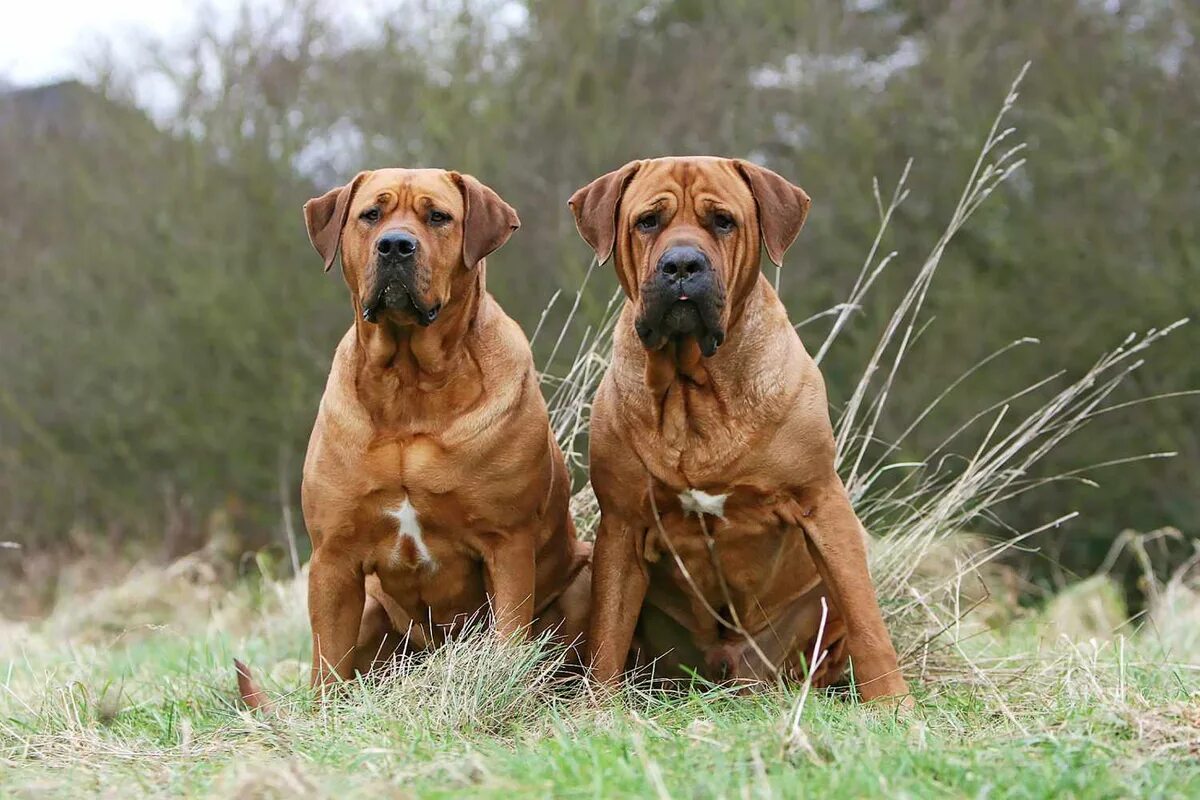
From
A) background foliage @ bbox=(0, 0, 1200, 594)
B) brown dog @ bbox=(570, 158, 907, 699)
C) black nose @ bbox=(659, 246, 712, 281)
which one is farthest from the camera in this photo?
background foliage @ bbox=(0, 0, 1200, 594)

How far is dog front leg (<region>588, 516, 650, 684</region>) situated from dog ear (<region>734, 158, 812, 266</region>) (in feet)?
3.29

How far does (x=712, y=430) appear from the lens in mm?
4203

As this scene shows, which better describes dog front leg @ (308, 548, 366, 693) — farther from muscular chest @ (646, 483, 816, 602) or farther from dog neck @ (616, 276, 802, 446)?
dog neck @ (616, 276, 802, 446)

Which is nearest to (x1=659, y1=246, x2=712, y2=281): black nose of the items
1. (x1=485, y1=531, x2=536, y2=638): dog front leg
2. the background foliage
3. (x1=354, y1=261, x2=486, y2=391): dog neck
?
(x1=354, y1=261, x2=486, y2=391): dog neck

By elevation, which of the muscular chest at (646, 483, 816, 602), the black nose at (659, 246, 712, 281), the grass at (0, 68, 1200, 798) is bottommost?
the grass at (0, 68, 1200, 798)

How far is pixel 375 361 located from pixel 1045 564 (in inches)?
307

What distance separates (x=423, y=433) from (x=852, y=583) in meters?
1.40

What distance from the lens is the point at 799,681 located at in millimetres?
4664

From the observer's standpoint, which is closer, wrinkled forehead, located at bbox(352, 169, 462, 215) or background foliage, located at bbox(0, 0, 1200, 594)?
wrinkled forehead, located at bbox(352, 169, 462, 215)

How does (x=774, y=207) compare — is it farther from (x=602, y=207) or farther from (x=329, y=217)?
(x=329, y=217)

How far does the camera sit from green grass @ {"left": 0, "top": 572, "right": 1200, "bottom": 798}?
2828mm

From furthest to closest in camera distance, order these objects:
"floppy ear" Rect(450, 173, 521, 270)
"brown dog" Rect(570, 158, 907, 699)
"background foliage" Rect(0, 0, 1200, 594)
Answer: "background foliage" Rect(0, 0, 1200, 594), "floppy ear" Rect(450, 173, 521, 270), "brown dog" Rect(570, 158, 907, 699)

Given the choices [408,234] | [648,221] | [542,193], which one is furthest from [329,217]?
[542,193]

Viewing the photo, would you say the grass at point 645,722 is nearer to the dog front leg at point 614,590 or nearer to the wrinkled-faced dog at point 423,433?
the dog front leg at point 614,590
